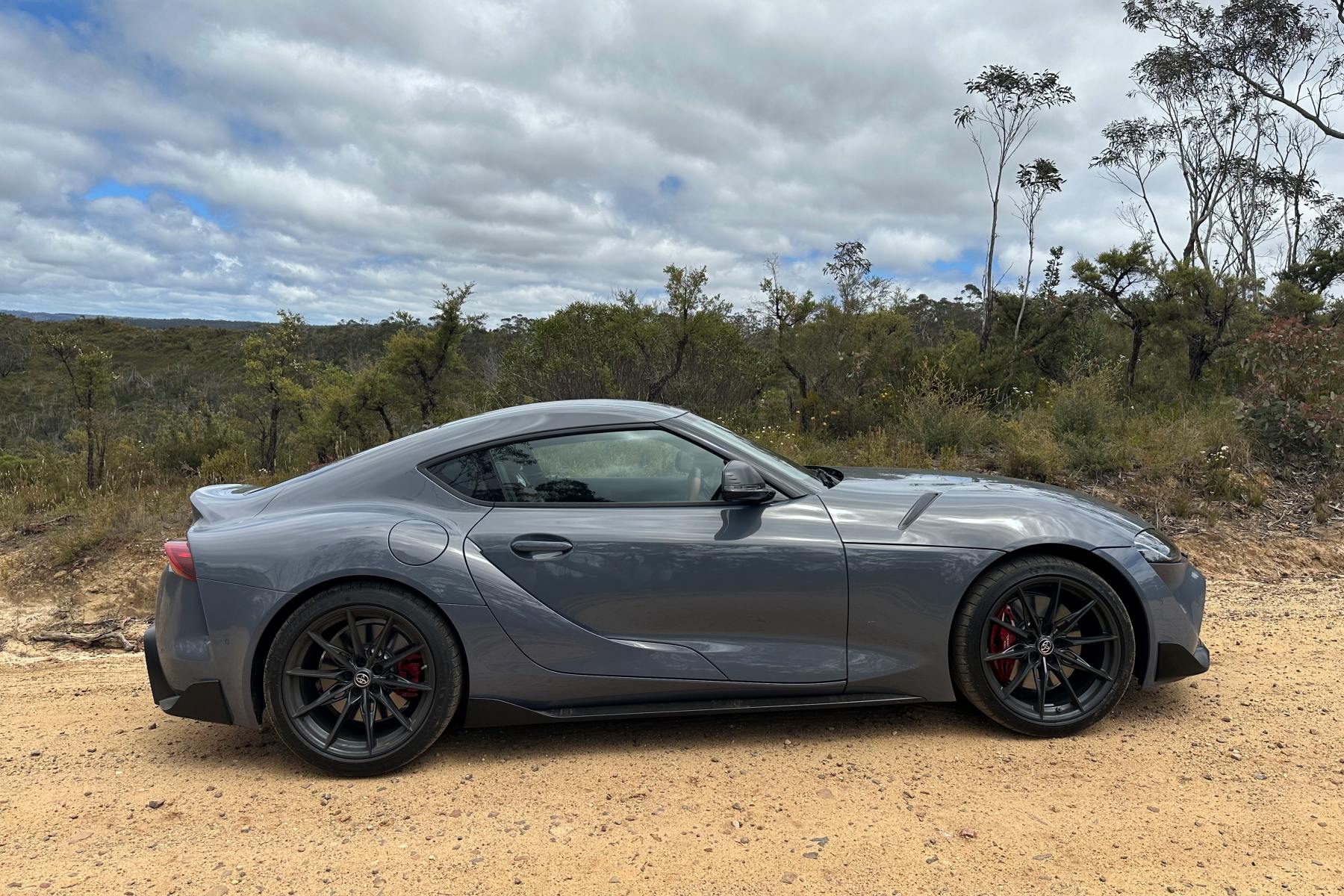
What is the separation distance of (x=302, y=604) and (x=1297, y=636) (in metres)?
5.01

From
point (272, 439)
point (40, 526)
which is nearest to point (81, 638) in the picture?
point (40, 526)

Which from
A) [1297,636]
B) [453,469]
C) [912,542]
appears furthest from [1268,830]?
[453,469]

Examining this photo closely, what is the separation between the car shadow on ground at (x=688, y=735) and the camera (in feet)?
10.3

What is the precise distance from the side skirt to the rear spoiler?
120cm

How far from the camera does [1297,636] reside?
4199 millimetres

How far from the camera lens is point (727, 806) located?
2.69 metres

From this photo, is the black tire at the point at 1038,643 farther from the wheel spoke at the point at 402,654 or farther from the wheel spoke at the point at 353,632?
the wheel spoke at the point at 353,632

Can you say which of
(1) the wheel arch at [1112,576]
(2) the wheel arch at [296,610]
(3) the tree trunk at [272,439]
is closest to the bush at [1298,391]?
(1) the wheel arch at [1112,576]

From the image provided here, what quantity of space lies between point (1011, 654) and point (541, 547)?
6.27 ft

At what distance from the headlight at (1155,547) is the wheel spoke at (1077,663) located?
50 cm

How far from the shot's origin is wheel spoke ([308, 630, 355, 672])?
115 inches

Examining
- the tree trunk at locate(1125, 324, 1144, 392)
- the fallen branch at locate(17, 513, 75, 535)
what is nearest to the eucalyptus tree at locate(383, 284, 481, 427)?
the fallen branch at locate(17, 513, 75, 535)

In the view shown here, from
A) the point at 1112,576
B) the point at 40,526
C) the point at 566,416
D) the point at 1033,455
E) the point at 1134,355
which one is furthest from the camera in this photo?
the point at 1134,355

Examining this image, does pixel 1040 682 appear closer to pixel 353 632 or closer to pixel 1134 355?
pixel 353 632
